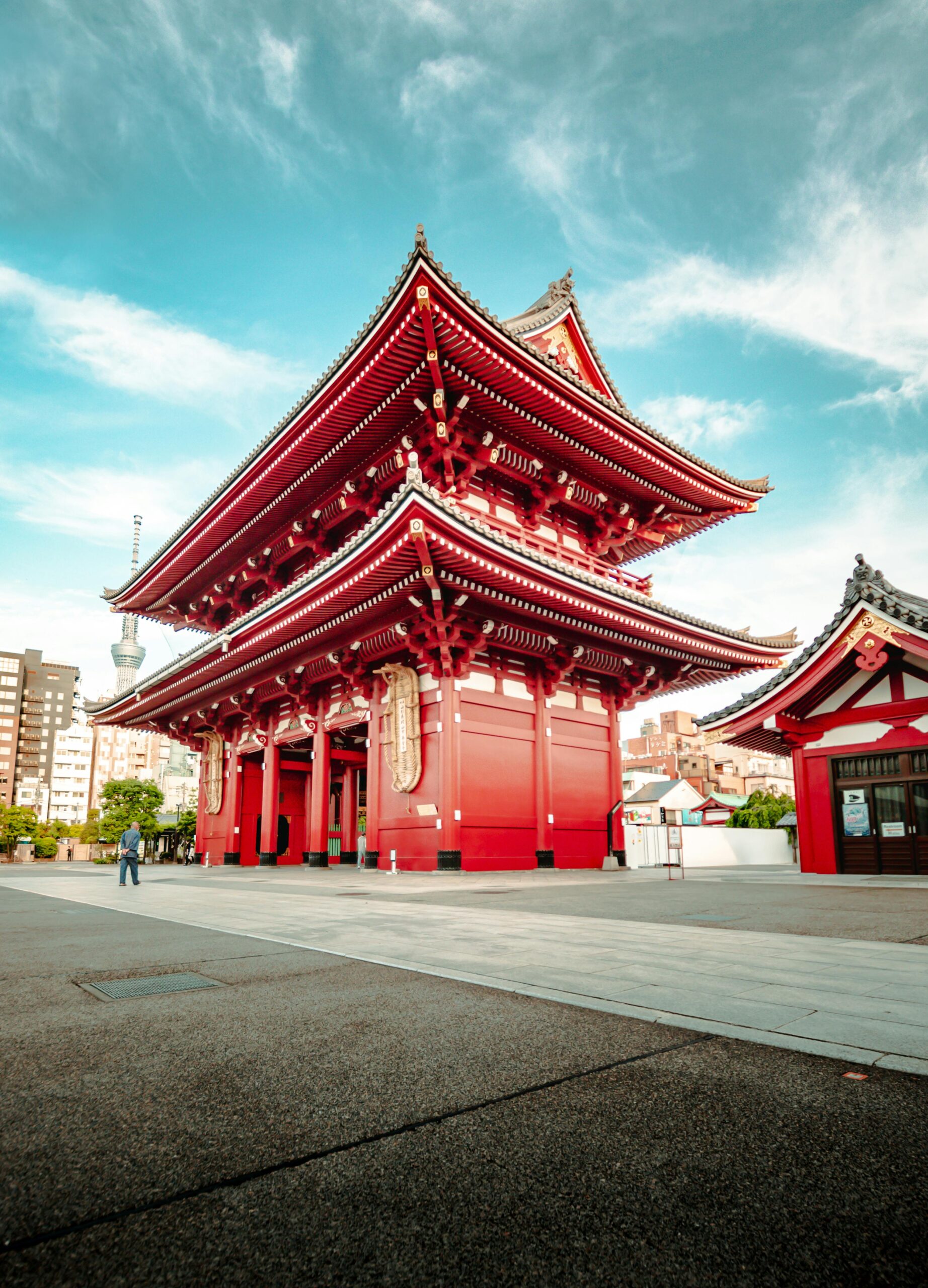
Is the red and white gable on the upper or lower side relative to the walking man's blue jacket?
upper

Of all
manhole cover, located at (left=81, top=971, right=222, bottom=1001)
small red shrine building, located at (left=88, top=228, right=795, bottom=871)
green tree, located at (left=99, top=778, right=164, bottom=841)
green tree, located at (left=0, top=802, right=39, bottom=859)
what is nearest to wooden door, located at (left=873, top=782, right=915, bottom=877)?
small red shrine building, located at (left=88, top=228, right=795, bottom=871)

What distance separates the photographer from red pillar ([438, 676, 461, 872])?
16500 mm

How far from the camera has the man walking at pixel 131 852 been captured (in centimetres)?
1599

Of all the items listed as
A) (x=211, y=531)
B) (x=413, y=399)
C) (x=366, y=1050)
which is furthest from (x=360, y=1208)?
(x=211, y=531)

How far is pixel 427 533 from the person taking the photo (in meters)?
14.0

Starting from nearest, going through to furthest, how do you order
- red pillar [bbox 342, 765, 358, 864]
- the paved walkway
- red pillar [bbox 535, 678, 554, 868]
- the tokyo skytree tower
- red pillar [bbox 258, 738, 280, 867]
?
the paved walkway, red pillar [bbox 535, 678, 554, 868], red pillar [bbox 258, 738, 280, 867], red pillar [bbox 342, 765, 358, 864], the tokyo skytree tower

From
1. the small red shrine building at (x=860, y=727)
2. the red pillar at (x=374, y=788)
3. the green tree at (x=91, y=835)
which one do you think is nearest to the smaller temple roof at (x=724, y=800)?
the small red shrine building at (x=860, y=727)

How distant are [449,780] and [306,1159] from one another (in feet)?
47.9

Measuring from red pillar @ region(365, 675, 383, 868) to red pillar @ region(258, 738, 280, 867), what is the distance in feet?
19.9

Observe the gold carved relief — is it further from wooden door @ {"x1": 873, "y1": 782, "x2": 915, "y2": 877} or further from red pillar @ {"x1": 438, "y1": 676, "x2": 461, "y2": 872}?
wooden door @ {"x1": 873, "y1": 782, "x2": 915, "y2": 877}

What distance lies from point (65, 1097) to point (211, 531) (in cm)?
2230

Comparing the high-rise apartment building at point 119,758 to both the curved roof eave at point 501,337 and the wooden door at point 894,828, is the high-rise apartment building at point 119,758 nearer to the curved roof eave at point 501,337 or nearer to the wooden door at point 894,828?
the curved roof eave at point 501,337

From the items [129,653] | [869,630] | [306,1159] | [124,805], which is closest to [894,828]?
[869,630]

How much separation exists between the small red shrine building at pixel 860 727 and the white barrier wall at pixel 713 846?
9.95 metres
